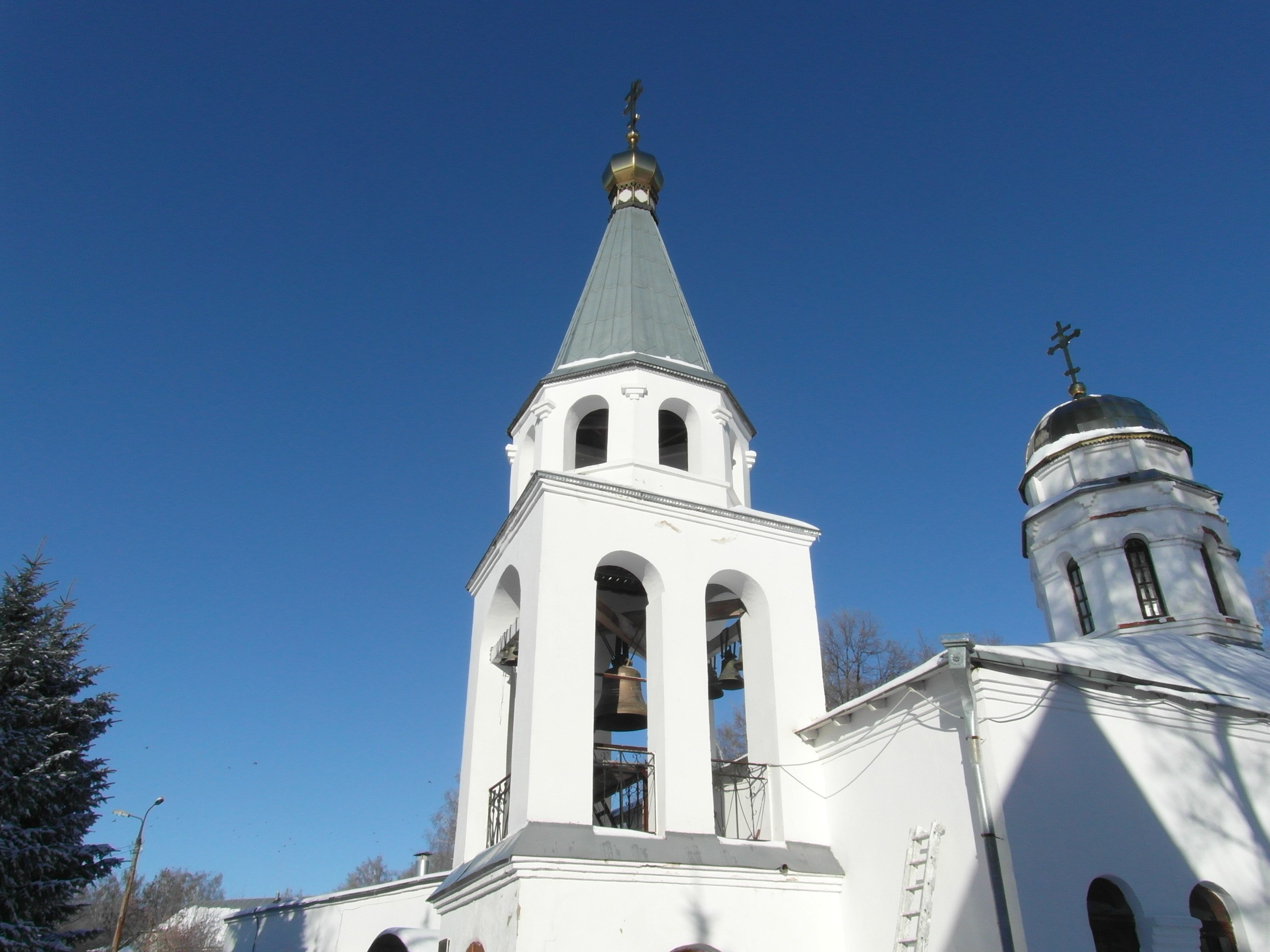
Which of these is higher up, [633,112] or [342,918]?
[633,112]

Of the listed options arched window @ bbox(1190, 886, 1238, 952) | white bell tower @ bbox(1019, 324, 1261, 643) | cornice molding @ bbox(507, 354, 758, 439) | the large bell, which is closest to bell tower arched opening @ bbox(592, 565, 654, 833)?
the large bell

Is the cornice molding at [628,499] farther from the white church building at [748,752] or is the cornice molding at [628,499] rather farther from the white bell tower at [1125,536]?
the white bell tower at [1125,536]

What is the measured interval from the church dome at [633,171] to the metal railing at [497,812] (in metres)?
10.4

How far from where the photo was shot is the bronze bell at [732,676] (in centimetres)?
1144

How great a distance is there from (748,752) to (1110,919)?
151 inches

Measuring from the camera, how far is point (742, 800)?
34.4ft

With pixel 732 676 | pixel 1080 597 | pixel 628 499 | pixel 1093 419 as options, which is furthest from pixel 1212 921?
pixel 1093 419

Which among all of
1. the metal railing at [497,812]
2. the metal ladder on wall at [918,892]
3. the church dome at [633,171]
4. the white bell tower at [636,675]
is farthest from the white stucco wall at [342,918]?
the church dome at [633,171]

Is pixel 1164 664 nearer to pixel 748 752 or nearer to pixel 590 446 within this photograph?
pixel 748 752

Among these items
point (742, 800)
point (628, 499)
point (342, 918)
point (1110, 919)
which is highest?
point (628, 499)

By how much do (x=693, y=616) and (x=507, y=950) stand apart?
155 inches

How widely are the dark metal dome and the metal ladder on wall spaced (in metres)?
13.2

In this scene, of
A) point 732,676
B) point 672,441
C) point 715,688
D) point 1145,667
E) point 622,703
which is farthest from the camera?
point 672,441

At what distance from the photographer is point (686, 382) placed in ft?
40.4
